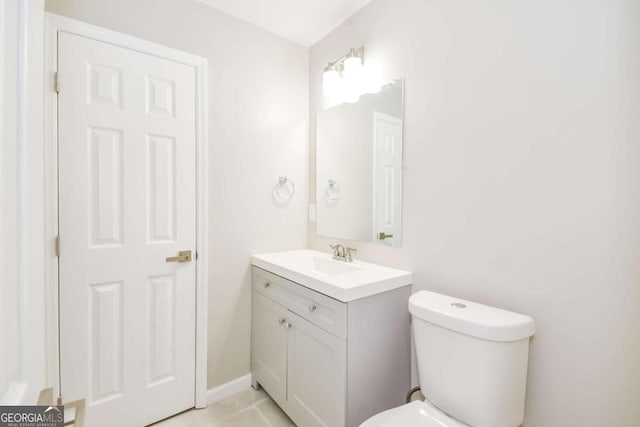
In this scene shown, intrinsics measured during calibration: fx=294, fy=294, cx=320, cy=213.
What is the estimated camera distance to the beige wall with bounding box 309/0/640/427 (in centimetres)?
97

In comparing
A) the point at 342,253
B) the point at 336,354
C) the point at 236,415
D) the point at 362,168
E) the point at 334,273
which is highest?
the point at 362,168

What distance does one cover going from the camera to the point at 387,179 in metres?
1.72

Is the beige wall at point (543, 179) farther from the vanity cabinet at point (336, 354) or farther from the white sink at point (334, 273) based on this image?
the vanity cabinet at point (336, 354)

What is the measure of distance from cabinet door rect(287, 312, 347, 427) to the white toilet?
26cm

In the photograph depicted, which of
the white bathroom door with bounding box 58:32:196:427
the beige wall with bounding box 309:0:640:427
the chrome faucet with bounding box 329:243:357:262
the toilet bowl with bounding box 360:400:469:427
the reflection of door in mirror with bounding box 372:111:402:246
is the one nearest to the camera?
the beige wall with bounding box 309:0:640:427

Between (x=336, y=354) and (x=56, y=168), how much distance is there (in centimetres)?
157

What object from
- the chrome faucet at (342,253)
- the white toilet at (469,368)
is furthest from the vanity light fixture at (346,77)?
the white toilet at (469,368)

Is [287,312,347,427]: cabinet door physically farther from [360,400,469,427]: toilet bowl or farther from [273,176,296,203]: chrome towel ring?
[273,176,296,203]: chrome towel ring

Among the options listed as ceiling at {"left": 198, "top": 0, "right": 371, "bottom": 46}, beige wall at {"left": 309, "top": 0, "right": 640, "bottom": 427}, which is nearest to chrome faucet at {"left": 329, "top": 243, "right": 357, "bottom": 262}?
beige wall at {"left": 309, "top": 0, "right": 640, "bottom": 427}

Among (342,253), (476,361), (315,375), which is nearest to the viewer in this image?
(476,361)

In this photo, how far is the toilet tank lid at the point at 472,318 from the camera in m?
1.04

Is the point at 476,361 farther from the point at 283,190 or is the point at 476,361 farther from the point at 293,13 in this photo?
the point at 293,13

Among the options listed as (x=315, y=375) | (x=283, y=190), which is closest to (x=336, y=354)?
(x=315, y=375)

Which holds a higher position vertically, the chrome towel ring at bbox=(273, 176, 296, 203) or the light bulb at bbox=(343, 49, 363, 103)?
the light bulb at bbox=(343, 49, 363, 103)
